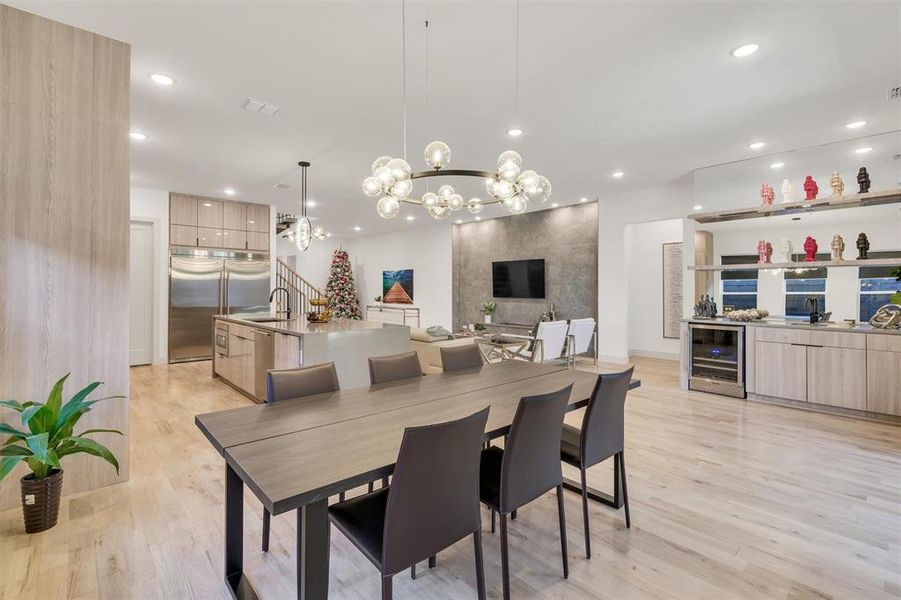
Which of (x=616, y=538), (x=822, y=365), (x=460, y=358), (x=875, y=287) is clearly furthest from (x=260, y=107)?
(x=875, y=287)

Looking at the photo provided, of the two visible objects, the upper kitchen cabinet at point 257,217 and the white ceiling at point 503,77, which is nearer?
the white ceiling at point 503,77

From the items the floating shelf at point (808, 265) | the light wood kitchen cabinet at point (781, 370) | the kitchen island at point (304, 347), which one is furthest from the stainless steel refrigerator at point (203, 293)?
the light wood kitchen cabinet at point (781, 370)

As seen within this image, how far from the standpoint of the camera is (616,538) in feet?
7.23

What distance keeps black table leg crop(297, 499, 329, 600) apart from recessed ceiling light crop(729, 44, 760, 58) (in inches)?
141

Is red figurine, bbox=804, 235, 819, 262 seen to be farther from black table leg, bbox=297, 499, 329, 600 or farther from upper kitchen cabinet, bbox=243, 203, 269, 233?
upper kitchen cabinet, bbox=243, 203, 269, 233

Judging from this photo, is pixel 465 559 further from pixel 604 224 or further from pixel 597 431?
pixel 604 224

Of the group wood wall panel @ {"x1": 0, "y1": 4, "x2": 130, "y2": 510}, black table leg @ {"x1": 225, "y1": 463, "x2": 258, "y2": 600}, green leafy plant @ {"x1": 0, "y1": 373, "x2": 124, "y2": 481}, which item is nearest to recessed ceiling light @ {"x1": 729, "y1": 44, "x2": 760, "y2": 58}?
black table leg @ {"x1": 225, "y1": 463, "x2": 258, "y2": 600}

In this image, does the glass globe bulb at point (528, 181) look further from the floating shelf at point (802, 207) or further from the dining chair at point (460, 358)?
the floating shelf at point (802, 207)

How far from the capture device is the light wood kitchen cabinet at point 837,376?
164 inches

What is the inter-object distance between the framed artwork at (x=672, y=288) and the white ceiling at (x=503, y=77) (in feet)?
8.92

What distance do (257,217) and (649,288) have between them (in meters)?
Answer: 7.53

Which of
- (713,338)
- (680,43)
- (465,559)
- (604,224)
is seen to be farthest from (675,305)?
(465,559)

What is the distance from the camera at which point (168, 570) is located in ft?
6.31

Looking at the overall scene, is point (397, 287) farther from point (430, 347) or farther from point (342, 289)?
point (430, 347)
